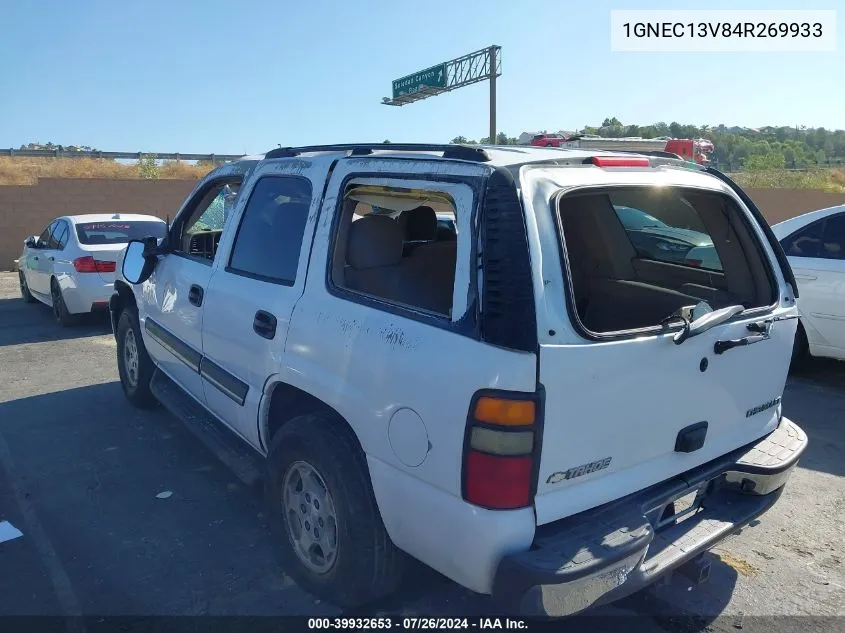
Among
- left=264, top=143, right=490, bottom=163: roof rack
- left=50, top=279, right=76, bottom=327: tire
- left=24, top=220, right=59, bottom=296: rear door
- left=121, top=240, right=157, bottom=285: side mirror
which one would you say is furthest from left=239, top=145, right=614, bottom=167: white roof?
left=24, top=220, right=59, bottom=296: rear door

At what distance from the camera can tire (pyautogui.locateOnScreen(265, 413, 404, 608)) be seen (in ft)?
8.96

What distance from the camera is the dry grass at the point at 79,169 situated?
2380cm

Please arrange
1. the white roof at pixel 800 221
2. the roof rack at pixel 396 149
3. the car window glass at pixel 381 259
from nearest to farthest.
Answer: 1. the roof rack at pixel 396 149
2. the car window glass at pixel 381 259
3. the white roof at pixel 800 221

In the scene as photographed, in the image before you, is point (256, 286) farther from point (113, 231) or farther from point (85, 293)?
point (113, 231)

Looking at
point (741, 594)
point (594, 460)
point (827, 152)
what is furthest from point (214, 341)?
point (827, 152)

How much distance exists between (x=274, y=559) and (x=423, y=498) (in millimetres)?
1390

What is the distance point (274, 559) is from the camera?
11.4 ft

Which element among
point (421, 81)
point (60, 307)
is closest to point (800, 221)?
point (60, 307)

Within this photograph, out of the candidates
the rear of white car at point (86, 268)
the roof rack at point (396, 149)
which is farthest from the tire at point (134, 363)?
the rear of white car at point (86, 268)

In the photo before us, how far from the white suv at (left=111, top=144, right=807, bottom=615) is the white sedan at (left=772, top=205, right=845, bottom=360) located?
2845 millimetres

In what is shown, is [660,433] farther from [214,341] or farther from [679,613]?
[214,341]

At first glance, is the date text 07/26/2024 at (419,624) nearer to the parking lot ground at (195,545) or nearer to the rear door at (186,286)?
the parking lot ground at (195,545)

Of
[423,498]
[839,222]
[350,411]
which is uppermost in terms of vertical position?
[839,222]

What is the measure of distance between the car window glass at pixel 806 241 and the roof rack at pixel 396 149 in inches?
182
